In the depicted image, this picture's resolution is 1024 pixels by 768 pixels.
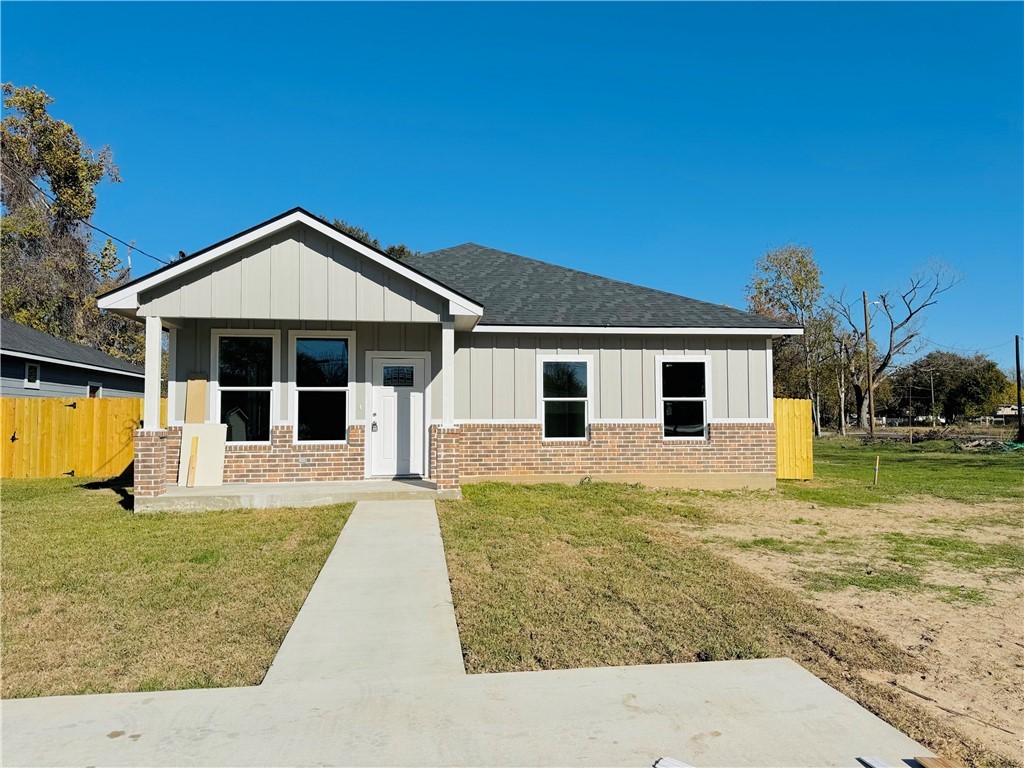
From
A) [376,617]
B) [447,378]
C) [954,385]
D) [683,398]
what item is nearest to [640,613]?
[376,617]

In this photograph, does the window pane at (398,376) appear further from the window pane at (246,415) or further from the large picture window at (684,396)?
the large picture window at (684,396)

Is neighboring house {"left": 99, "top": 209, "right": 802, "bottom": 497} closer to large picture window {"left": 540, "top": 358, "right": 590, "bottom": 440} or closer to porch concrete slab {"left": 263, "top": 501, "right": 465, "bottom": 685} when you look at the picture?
large picture window {"left": 540, "top": 358, "right": 590, "bottom": 440}

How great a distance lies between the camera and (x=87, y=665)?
4016 millimetres

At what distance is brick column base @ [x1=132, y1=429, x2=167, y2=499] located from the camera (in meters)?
9.32

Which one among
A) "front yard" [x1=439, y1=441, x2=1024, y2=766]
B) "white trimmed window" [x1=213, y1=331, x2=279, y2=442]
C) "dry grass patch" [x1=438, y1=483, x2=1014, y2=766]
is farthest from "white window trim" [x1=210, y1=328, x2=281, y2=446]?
"dry grass patch" [x1=438, y1=483, x2=1014, y2=766]

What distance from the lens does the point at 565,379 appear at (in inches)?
495

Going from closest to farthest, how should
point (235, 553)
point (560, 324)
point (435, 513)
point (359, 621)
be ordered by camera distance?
point (359, 621), point (235, 553), point (435, 513), point (560, 324)

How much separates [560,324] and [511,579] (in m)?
6.99

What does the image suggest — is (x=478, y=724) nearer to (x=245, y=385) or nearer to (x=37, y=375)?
(x=245, y=385)

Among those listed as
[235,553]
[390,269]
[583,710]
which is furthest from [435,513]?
[583,710]

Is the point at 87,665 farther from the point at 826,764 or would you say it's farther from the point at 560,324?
the point at 560,324

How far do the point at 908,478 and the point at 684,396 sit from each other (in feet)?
23.3

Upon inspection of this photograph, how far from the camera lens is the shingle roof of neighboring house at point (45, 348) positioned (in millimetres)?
16961

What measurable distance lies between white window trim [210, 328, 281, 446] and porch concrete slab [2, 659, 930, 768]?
25.5ft
